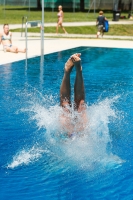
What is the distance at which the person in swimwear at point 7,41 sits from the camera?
16.0 meters

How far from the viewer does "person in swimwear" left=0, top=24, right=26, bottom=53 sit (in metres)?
16.0

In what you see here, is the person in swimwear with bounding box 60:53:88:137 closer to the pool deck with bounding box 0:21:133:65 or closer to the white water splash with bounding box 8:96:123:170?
the white water splash with bounding box 8:96:123:170

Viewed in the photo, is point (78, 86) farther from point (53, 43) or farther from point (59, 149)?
point (53, 43)

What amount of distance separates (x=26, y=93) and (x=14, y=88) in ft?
2.01

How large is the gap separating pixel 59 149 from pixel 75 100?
0.81 metres

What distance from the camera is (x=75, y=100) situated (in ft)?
21.5

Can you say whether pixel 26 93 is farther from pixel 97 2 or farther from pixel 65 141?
pixel 97 2

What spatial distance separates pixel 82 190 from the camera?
→ 17.8ft

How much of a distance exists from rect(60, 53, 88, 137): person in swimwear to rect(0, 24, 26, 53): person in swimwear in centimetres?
979

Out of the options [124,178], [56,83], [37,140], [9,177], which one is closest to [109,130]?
[37,140]

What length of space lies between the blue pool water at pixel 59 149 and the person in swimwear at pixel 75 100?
0.53 ft

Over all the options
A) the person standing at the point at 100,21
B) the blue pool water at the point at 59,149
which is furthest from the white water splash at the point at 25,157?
the person standing at the point at 100,21

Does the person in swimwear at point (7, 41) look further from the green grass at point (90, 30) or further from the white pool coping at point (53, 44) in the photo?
the green grass at point (90, 30)

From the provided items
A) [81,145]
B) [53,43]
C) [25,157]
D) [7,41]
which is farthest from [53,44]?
[25,157]
